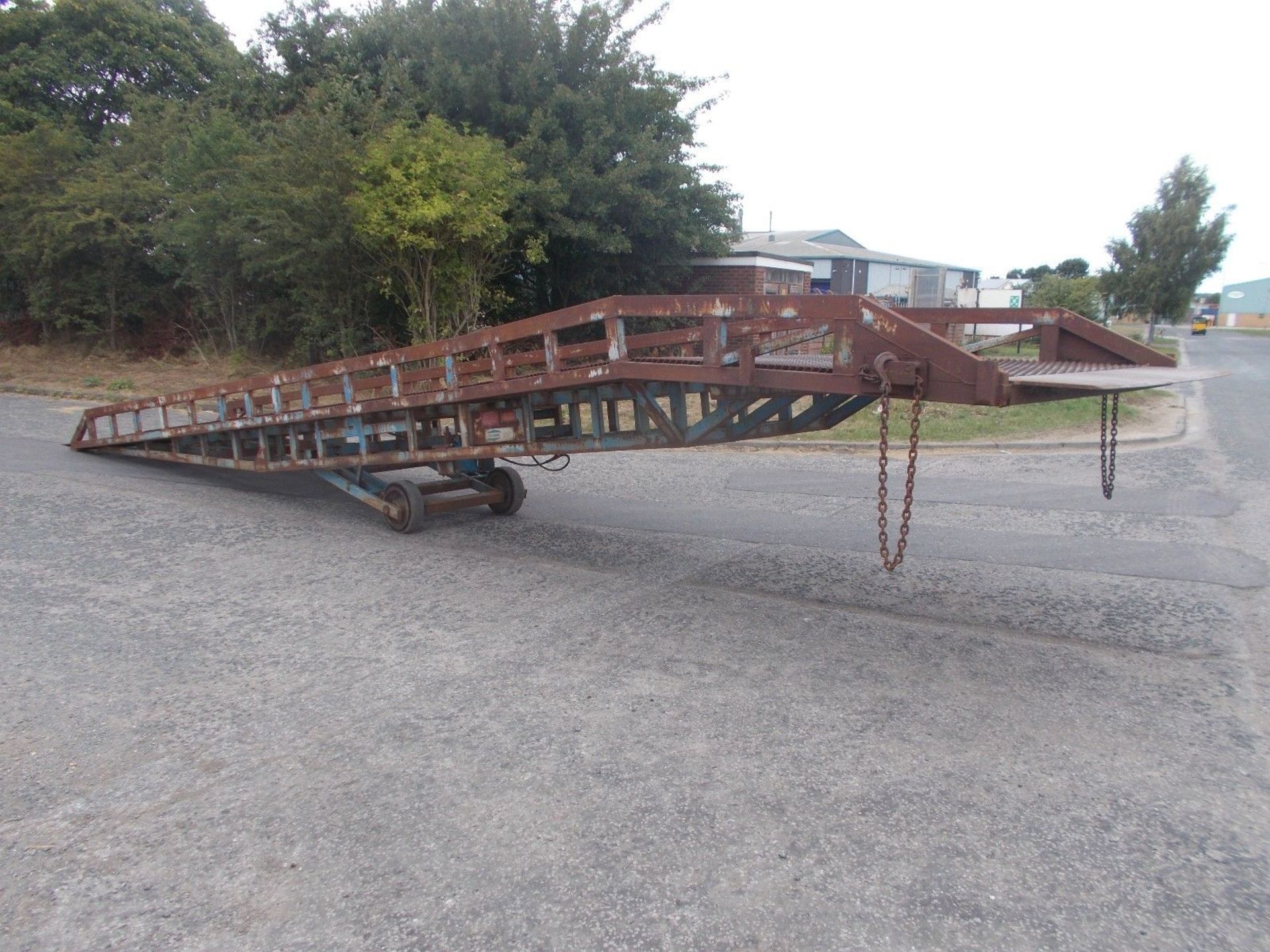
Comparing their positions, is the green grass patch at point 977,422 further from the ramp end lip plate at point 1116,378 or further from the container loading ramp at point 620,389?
the ramp end lip plate at point 1116,378

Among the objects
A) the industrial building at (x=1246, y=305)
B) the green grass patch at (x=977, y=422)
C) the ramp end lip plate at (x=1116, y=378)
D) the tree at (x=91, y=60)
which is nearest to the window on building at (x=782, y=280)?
the green grass patch at (x=977, y=422)

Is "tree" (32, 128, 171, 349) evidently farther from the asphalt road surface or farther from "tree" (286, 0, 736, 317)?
the asphalt road surface

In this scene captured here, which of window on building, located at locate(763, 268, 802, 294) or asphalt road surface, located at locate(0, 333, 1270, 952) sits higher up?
window on building, located at locate(763, 268, 802, 294)

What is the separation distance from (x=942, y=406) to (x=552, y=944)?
12860mm

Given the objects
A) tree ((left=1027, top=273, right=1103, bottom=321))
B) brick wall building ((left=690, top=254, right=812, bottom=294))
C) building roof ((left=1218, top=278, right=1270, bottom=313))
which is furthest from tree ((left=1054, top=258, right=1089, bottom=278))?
brick wall building ((left=690, top=254, right=812, bottom=294))

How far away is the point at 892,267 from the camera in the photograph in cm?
4500

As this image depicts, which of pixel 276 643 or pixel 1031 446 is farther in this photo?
pixel 1031 446

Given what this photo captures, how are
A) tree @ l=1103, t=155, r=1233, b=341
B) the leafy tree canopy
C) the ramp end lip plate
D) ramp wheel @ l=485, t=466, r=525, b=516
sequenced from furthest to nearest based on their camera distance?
tree @ l=1103, t=155, r=1233, b=341
the leafy tree canopy
ramp wheel @ l=485, t=466, r=525, b=516
the ramp end lip plate

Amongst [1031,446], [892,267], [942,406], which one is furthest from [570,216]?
[892,267]

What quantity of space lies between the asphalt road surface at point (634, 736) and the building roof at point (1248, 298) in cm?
9090

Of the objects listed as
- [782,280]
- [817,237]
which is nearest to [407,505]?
[782,280]

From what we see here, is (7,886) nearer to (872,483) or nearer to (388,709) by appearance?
(388,709)

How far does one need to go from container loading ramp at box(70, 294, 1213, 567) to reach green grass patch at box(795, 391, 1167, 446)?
3.04 metres

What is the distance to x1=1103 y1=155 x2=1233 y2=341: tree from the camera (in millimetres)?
37938
